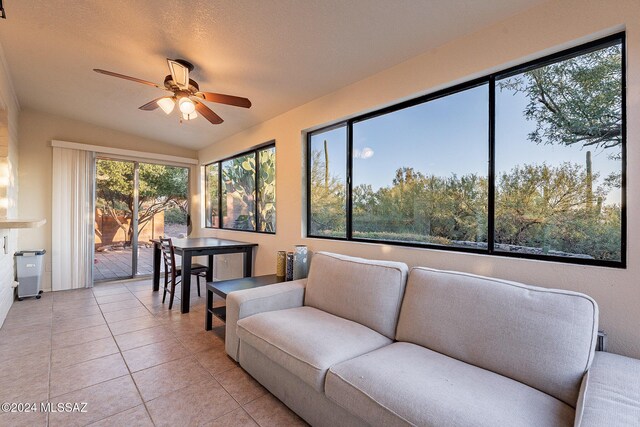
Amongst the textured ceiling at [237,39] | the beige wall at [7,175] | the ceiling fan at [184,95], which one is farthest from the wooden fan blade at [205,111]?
the beige wall at [7,175]

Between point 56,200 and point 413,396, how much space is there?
5621 mm

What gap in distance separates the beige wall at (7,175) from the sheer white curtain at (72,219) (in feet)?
1.89

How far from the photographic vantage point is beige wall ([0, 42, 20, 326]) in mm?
3180

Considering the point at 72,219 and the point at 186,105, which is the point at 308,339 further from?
the point at 72,219

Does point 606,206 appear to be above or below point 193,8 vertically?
below

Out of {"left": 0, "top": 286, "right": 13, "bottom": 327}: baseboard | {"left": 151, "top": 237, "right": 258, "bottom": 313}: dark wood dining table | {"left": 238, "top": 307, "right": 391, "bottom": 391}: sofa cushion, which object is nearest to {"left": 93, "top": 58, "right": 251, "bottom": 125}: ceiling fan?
{"left": 151, "top": 237, "right": 258, "bottom": 313}: dark wood dining table

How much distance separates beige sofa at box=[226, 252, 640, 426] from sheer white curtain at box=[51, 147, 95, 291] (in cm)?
405

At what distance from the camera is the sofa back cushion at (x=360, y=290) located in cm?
204

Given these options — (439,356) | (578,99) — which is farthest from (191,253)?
(578,99)

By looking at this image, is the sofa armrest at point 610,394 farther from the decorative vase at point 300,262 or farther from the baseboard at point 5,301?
the baseboard at point 5,301

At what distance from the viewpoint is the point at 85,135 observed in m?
4.88

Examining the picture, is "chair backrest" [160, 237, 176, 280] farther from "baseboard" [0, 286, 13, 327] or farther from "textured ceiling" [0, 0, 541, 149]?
"textured ceiling" [0, 0, 541, 149]

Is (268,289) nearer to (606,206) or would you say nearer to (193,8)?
(193,8)

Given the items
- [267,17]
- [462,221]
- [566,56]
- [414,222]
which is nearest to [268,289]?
[414,222]
